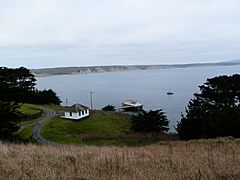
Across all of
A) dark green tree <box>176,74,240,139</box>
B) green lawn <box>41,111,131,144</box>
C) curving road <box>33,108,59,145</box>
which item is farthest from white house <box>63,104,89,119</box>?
dark green tree <box>176,74,240,139</box>

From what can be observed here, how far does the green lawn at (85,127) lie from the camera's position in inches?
1547

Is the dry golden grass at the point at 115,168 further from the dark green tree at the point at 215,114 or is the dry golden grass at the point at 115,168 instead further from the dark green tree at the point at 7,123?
the dark green tree at the point at 215,114

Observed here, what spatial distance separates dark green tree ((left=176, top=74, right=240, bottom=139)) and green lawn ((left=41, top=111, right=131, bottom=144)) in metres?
11.0

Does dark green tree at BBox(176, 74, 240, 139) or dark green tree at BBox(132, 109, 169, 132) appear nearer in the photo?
dark green tree at BBox(176, 74, 240, 139)

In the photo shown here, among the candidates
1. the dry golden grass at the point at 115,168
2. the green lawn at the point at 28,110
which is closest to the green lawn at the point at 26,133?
the green lawn at the point at 28,110

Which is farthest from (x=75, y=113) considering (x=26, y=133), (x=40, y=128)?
(x=26, y=133)

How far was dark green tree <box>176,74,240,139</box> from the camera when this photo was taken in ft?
103

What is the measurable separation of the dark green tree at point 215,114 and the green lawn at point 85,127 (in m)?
11.0

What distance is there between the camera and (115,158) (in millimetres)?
6750

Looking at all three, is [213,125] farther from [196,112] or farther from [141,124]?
[141,124]

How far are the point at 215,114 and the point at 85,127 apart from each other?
20.6 m

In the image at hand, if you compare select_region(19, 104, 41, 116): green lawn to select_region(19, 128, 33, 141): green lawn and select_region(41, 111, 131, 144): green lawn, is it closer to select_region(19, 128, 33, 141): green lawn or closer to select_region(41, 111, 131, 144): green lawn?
select_region(41, 111, 131, 144): green lawn

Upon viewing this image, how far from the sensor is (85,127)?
47000 millimetres

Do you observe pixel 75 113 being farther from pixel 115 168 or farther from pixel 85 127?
pixel 115 168
